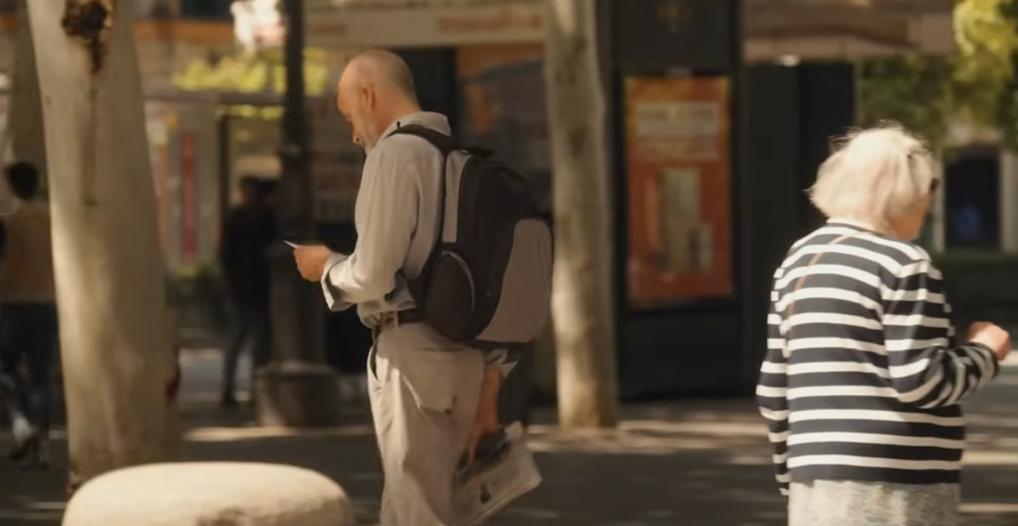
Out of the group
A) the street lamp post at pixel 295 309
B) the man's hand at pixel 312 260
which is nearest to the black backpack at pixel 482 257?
the man's hand at pixel 312 260

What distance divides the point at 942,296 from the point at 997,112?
3239cm

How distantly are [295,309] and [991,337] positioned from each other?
11793mm

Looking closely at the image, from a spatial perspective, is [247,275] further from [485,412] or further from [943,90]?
[943,90]

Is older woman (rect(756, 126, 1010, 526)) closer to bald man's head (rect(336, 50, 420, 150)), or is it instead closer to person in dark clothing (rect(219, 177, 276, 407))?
bald man's head (rect(336, 50, 420, 150))

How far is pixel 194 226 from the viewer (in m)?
45.2

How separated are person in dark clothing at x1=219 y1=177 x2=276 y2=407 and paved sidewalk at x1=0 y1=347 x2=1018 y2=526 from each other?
0.57m

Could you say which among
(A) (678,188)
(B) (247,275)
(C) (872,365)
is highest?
(C) (872,365)

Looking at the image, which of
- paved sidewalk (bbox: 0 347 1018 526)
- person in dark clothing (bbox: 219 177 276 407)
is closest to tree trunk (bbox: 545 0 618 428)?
paved sidewalk (bbox: 0 347 1018 526)

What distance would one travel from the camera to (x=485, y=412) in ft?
24.2

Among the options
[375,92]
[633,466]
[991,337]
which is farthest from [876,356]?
[633,466]

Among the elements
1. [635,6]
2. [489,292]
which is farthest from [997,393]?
[489,292]

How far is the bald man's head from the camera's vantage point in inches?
288

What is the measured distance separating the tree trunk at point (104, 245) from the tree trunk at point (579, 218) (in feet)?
21.6

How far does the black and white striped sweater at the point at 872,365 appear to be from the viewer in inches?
233
